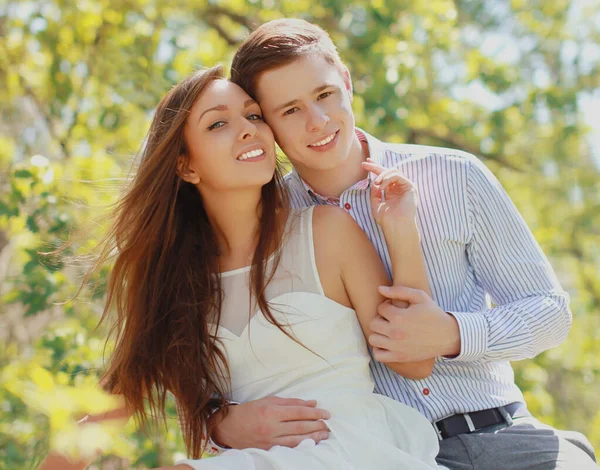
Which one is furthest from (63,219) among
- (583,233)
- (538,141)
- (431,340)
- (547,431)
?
(583,233)

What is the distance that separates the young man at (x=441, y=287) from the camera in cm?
227

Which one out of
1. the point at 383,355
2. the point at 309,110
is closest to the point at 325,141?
the point at 309,110

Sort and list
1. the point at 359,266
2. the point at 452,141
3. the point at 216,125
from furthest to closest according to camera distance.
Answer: the point at 452,141 → the point at 216,125 → the point at 359,266

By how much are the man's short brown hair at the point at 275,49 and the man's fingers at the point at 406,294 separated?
808 millimetres

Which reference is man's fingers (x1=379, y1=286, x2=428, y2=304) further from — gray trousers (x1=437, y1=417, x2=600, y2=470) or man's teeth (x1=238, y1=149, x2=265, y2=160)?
man's teeth (x1=238, y1=149, x2=265, y2=160)

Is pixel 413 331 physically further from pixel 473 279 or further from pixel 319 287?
pixel 473 279

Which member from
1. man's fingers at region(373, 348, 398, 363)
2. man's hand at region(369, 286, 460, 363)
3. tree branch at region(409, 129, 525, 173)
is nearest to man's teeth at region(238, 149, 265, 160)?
man's hand at region(369, 286, 460, 363)

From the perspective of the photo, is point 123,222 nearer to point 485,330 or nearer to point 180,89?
point 180,89

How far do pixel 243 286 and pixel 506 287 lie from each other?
2.74 ft

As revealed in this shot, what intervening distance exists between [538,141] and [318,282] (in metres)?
4.56

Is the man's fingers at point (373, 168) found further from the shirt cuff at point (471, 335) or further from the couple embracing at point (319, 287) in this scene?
the shirt cuff at point (471, 335)

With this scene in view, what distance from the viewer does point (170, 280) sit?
104 inches

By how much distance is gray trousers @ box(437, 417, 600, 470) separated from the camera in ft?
7.46

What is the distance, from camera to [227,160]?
2.44m
